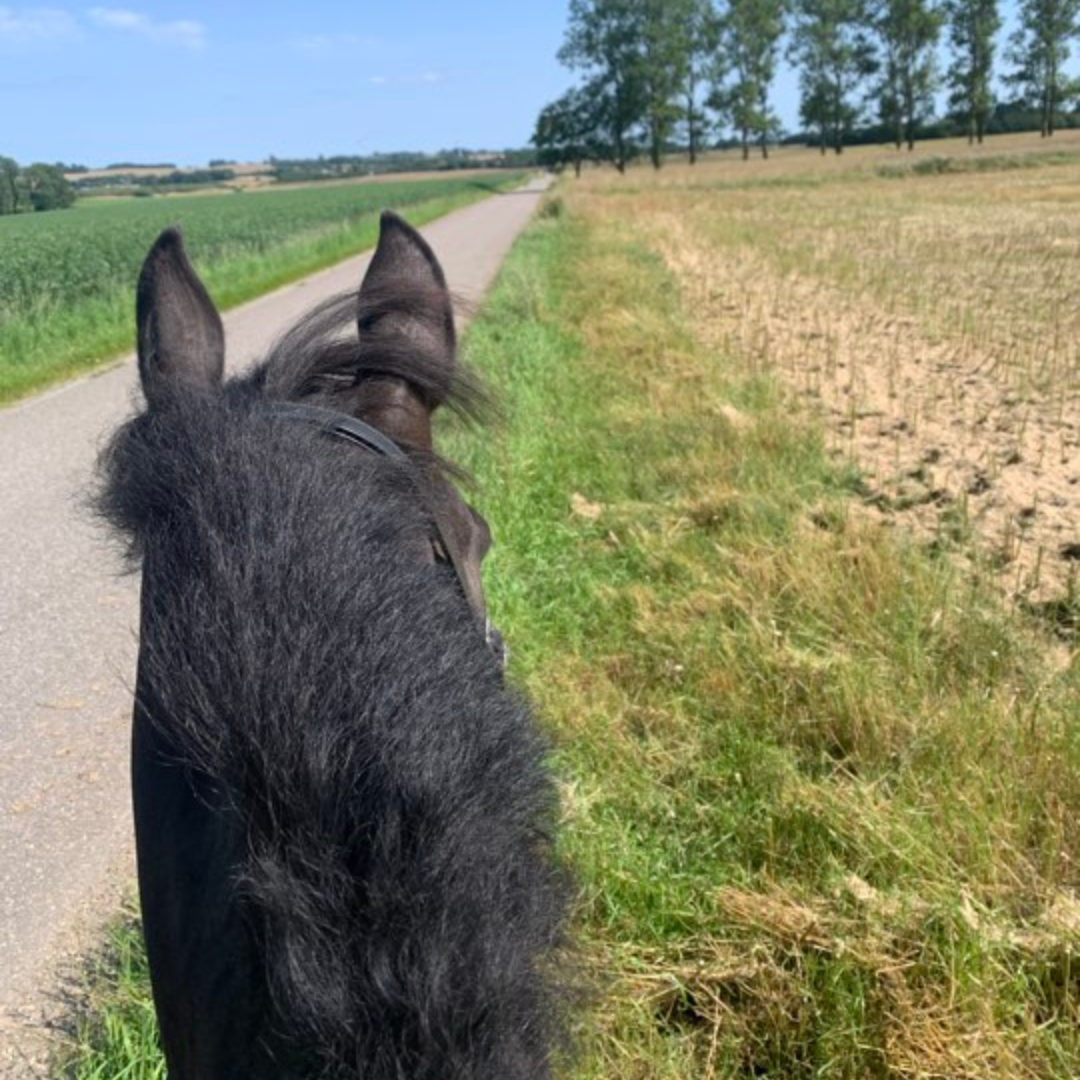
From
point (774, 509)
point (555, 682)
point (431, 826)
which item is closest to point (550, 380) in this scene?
point (774, 509)

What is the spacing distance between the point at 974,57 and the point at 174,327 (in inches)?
3151

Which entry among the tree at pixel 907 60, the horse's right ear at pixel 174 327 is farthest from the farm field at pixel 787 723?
the tree at pixel 907 60

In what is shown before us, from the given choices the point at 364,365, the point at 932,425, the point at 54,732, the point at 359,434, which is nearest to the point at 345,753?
the point at 359,434

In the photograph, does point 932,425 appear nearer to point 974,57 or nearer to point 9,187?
point 9,187

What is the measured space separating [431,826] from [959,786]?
6.99ft

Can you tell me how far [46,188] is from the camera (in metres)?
47.3

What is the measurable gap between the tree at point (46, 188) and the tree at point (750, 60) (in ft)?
166

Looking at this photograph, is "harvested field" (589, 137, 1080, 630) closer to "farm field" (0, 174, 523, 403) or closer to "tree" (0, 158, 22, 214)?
"farm field" (0, 174, 523, 403)

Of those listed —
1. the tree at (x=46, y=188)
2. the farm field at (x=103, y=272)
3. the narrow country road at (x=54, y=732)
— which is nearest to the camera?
the narrow country road at (x=54, y=732)

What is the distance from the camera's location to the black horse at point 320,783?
2.98 ft

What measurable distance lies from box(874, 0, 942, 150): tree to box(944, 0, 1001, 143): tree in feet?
4.34

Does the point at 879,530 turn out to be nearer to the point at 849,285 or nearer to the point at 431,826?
the point at 431,826

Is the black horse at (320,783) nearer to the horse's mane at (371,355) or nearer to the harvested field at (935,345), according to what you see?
the horse's mane at (371,355)

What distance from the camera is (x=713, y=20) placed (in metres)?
80.2
